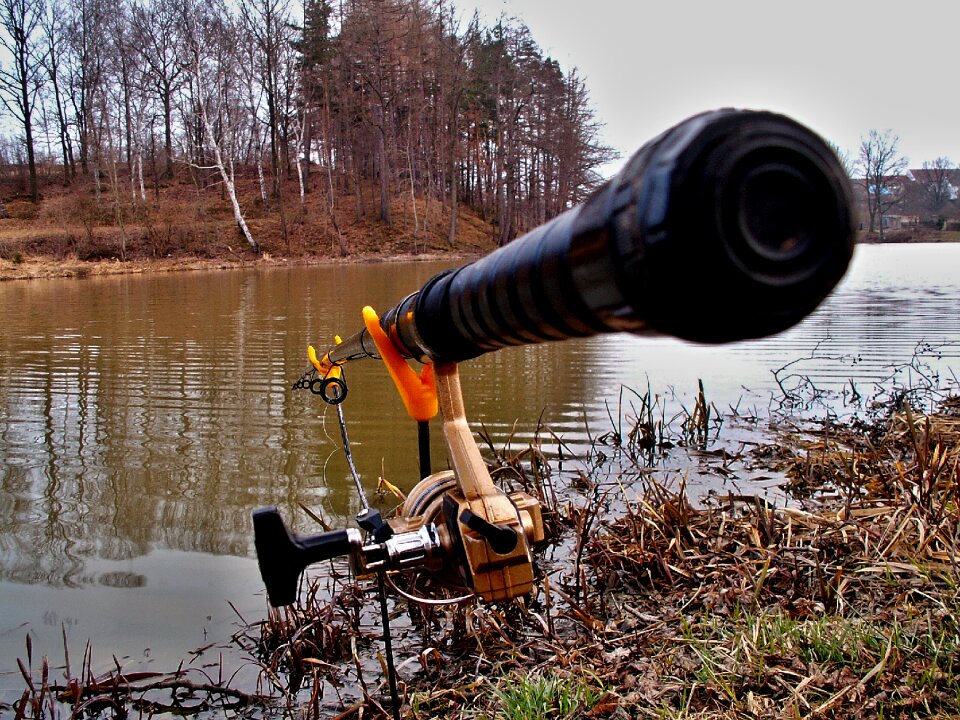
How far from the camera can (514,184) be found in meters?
45.5

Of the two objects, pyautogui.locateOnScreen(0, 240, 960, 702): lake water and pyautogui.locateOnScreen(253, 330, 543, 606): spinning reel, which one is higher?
pyautogui.locateOnScreen(253, 330, 543, 606): spinning reel

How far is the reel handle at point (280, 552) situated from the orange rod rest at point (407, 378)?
43 centimetres

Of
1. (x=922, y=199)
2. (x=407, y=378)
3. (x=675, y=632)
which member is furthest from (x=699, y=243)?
(x=922, y=199)

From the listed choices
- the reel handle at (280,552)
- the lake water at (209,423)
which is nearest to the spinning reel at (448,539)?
the reel handle at (280,552)

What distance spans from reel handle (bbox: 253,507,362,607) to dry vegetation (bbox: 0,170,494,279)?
30.1 meters

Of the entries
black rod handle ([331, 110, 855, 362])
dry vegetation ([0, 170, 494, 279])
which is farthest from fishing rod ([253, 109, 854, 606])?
dry vegetation ([0, 170, 494, 279])

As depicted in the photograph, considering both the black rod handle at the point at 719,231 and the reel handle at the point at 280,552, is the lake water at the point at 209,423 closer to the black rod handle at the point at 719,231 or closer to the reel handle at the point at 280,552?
the black rod handle at the point at 719,231

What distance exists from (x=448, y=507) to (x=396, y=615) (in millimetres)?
2095

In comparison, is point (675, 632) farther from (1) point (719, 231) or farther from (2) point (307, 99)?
(2) point (307, 99)

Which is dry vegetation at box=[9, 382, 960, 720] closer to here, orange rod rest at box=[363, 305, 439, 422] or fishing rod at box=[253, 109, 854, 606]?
orange rod rest at box=[363, 305, 439, 422]

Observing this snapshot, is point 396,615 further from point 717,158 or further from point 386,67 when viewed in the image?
point 386,67

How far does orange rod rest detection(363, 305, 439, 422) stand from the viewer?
1720 mm

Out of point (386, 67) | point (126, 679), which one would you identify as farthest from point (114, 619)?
point (386, 67)

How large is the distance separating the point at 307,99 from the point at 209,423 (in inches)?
1537
